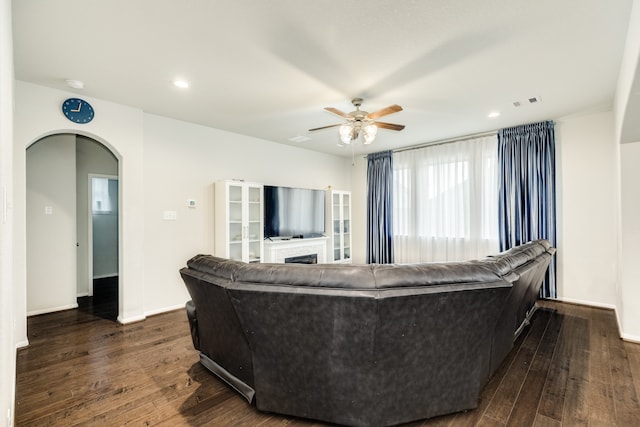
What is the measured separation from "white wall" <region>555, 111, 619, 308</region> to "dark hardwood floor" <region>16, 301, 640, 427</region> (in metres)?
0.90

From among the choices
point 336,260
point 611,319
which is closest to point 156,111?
point 336,260

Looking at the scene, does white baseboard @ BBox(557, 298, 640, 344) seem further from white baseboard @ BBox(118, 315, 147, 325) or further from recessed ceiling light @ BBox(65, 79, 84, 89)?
recessed ceiling light @ BBox(65, 79, 84, 89)

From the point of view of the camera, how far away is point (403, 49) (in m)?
2.51

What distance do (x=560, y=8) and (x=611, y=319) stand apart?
141 inches

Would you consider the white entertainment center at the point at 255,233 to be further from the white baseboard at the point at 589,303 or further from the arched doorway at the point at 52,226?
the white baseboard at the point at 589,303

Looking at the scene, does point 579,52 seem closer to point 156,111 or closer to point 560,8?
point 560,8

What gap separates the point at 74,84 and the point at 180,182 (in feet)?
5.19

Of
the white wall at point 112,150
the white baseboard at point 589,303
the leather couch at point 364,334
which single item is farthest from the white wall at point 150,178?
the white baseboard at point 589,303

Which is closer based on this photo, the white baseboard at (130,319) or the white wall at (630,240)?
the white wall at (630,240)

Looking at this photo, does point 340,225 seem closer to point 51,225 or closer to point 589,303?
point 589,303

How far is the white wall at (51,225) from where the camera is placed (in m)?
3.97

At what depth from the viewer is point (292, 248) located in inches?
207

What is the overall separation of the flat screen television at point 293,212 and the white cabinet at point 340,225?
0.83ft

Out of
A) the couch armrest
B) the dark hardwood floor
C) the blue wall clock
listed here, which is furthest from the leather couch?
the blue wall clock
